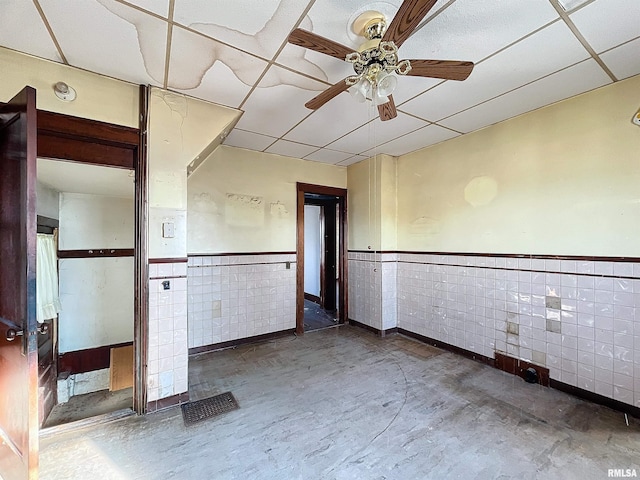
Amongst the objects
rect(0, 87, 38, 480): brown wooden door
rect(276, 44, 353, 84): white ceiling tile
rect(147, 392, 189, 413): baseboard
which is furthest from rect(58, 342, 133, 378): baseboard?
rect(276, 44, 353, 84): white ceiling tile

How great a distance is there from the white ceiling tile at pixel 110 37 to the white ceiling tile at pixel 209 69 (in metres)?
0.10

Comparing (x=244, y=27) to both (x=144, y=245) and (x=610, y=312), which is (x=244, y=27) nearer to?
(x=144, y=245)

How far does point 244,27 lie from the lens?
5.55 ft

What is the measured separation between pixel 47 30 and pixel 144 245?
1.45m

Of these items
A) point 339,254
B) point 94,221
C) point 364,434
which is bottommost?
point 364,434

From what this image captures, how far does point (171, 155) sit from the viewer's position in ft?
8.02

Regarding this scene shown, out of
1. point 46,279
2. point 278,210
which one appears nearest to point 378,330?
point 278,210

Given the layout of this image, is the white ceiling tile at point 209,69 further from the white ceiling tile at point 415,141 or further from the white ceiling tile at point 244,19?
the white ceiling tile at point 415,141

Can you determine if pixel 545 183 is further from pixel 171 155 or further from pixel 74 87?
pixel 74 87

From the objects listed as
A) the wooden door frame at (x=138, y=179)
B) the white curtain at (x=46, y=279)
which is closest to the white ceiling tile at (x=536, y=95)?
the wooden door frame at (x=138, y=179)

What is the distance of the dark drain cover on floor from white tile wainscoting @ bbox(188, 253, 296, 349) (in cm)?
116

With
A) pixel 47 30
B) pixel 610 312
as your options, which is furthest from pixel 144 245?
pixel 610 312

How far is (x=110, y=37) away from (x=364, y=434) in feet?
10.3

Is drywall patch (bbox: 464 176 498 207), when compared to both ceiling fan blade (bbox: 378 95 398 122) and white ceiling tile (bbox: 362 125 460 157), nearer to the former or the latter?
white ceiling tile (bbox: 362 125 460 157)
